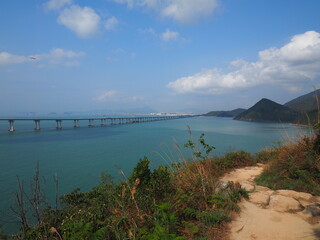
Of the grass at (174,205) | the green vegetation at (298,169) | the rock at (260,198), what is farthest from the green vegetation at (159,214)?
the green vegetation at (298,169)

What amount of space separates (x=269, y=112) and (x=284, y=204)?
11145 cm

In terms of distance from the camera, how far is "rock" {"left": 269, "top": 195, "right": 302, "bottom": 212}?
12.1 ft

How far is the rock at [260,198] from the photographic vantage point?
159 inches

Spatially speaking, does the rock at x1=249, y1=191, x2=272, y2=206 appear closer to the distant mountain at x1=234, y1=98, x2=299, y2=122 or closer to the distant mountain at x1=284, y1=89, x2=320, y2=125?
the distant mountain at x1=284, y1=89, x2=320, y2=125

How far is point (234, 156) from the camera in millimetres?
8508

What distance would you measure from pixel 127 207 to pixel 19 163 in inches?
1104

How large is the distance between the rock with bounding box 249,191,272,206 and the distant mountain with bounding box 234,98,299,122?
94.8 m

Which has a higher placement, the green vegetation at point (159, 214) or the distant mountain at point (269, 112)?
the distant mountain at point (269, 112)

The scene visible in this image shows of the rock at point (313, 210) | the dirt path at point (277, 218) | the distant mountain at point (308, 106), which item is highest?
the distant mountain at point (308, 106)

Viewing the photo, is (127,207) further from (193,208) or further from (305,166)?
(305,166)

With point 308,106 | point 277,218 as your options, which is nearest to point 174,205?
point 277,218

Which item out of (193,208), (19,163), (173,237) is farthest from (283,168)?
(19,163)

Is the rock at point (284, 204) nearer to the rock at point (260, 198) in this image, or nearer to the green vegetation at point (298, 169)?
the rock at point (260, 198)

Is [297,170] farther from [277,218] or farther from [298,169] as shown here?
[277,218]
